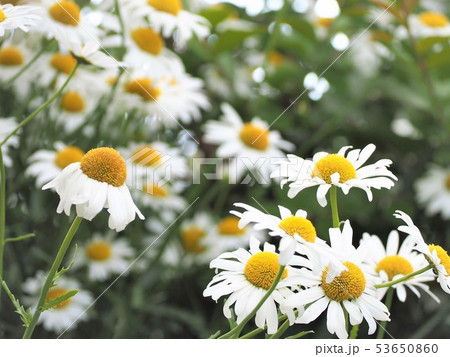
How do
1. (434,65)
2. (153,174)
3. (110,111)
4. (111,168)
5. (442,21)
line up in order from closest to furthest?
(111,168) → (153,174) → (110,111) → (434,65) → (442,21)

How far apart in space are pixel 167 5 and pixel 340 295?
11.7 inches

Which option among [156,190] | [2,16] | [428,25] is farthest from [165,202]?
[428,25]

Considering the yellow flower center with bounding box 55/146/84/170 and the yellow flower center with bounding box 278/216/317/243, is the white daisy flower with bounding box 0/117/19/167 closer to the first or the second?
the yellow flower center with bounding box 55/146/84/170

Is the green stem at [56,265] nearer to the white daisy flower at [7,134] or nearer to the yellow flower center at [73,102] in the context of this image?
the white daisy flower at [7,134]

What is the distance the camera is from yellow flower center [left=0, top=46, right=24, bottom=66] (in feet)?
1.51

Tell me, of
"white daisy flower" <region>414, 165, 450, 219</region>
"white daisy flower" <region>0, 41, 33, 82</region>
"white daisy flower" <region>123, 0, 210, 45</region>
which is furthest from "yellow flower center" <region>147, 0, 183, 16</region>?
"white daisy flower" <region>414, 165, 450, 219</region>

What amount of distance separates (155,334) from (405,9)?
341 millimetres

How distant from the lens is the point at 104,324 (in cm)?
45

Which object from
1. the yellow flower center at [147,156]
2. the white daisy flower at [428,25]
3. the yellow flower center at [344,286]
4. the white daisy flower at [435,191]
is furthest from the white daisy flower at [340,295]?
the white daisy flower at [428,25]

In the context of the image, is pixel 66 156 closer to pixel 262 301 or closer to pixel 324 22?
pixel 262 301

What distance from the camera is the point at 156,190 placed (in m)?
0.46

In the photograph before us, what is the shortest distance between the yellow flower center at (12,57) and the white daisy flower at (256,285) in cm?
29

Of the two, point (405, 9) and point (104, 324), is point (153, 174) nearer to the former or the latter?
point (104, 324)

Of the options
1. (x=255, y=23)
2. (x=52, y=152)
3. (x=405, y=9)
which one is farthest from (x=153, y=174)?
(x=255, y=23)
